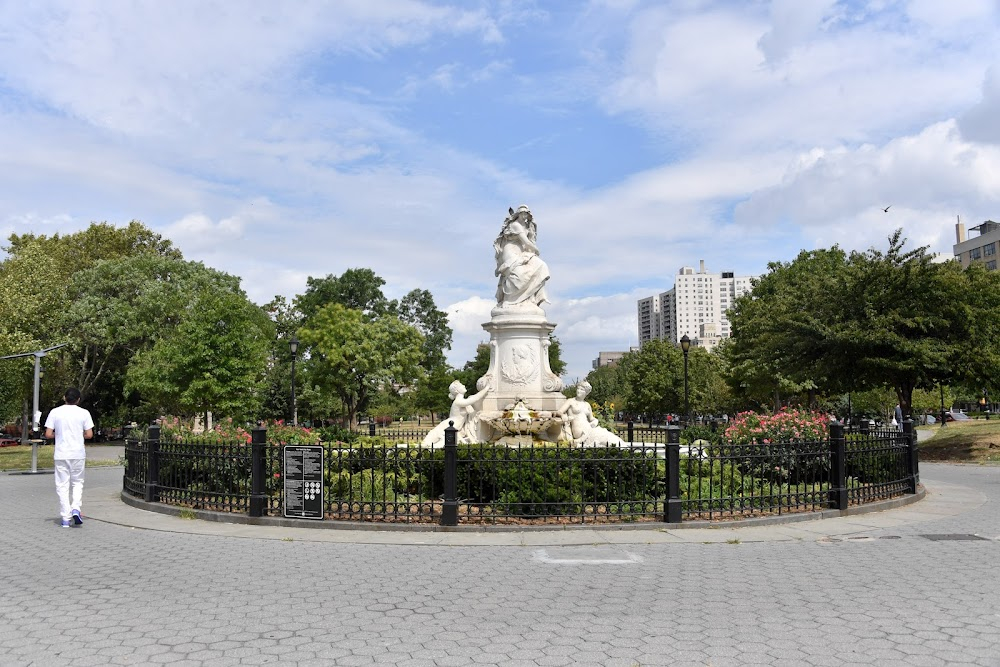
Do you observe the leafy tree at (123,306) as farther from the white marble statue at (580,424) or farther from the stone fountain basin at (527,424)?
the white marble statue at (580,424)

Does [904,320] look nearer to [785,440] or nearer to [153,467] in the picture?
[785,440]

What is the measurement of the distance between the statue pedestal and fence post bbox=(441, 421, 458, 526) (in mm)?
7195

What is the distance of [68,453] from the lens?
438 inches

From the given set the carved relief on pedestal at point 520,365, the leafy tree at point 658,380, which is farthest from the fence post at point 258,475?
the leafy tree at point 658,380

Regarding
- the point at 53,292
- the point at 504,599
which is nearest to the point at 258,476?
the point at 504,599

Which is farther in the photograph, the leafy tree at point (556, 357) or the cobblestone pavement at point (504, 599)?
the leafy tree at point (556, 357)

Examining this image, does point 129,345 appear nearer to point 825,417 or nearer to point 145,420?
point 145,420

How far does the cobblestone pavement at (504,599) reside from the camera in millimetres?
5375

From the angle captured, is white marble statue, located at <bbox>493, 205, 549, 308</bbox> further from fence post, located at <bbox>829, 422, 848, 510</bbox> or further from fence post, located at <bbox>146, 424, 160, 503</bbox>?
fence post, located at <bbox>146, 424, 160, 503</bbox>

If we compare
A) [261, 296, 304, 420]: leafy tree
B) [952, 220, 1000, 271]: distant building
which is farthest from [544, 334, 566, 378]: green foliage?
[952, 220, 1000, 271]: distant building

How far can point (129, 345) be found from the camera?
46625 millimetres

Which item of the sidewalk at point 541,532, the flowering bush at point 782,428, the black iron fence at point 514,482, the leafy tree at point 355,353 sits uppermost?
the leafy tree at point 355,353

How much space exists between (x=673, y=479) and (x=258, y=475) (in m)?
6.51

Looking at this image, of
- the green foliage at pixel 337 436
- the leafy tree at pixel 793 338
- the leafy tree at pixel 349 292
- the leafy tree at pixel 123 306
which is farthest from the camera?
the leafy tree at pixel 349 292
